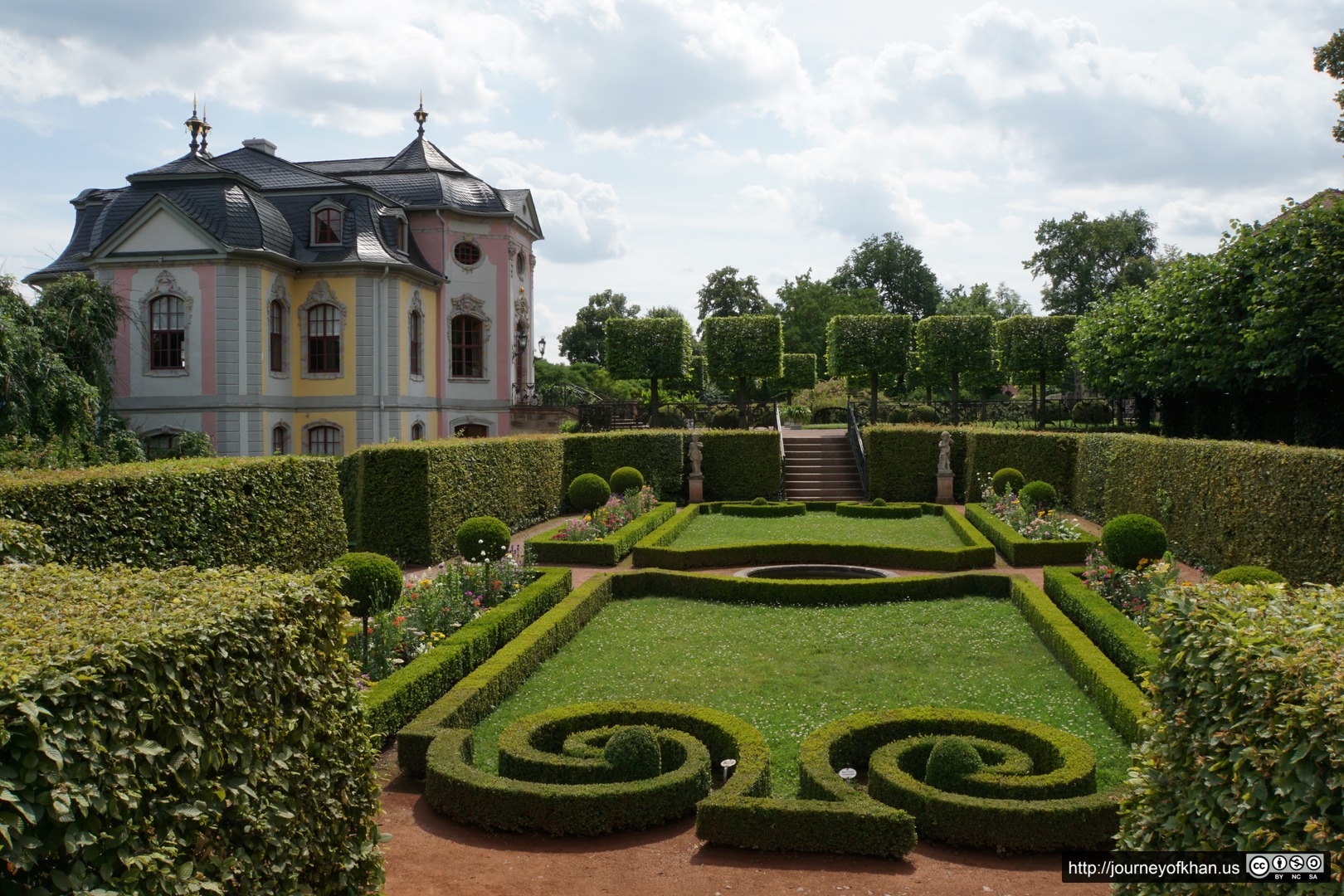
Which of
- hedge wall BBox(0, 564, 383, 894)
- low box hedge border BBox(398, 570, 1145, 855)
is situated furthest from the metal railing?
hedge wall BBox(0, 564, 383, 894)

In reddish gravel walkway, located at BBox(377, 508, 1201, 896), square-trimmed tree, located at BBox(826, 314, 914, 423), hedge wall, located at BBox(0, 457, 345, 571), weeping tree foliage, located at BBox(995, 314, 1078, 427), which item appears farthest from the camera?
square-trimmed tree, located at BBox(826, 314, 914, 423)

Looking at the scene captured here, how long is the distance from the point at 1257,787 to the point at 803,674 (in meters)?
6.44

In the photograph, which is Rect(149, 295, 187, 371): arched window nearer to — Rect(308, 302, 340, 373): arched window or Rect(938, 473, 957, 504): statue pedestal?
Rect(308, 302, 340, 373): arched window

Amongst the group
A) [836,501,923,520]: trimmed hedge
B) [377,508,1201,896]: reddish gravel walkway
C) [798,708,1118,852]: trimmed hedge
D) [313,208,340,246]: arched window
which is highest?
[313,208,340,246]: arched window

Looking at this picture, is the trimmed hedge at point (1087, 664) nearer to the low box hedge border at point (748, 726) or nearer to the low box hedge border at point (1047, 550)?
the low box hedge border at point (748, 726)

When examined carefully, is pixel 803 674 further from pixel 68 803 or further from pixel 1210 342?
pixel 1210 342

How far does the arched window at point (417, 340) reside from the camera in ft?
99.0

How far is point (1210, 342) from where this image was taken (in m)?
20.0

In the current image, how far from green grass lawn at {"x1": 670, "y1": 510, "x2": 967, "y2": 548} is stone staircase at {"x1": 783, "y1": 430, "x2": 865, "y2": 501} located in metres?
3.09

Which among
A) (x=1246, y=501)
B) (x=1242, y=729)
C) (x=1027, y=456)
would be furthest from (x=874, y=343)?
(x=1242, y=729)

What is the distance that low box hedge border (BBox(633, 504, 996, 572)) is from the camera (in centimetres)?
1598

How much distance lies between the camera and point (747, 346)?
117 feet

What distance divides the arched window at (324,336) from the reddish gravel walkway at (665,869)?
2435 centimetres

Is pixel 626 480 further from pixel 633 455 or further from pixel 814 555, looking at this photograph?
pixel 814 555
